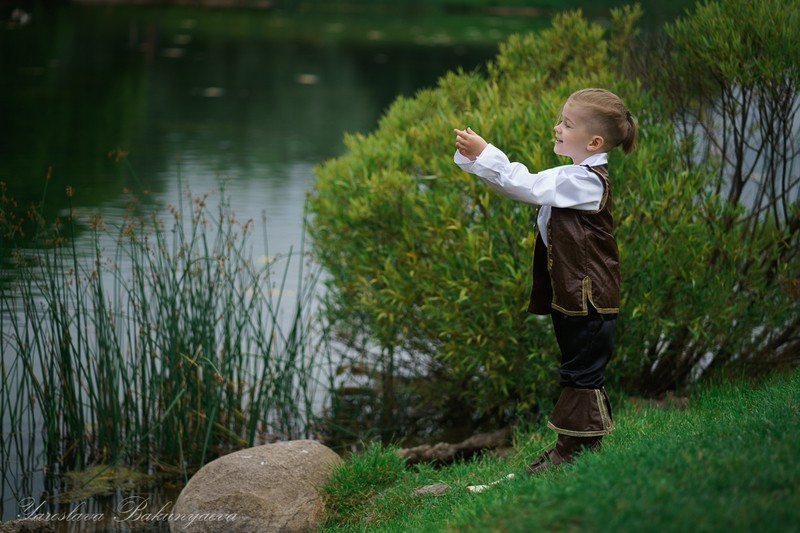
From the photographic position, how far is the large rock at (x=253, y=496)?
3875mm

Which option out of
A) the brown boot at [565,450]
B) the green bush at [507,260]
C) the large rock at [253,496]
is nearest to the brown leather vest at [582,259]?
the brown boot at [565,450]

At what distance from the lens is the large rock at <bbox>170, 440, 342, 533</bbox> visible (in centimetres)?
388

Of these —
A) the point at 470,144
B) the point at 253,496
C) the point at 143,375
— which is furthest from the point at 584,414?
the point at 143,375

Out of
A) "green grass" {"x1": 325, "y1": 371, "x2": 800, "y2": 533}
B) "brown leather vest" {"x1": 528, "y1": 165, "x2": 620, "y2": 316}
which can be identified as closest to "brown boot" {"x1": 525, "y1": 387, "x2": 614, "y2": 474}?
"green grass" {"x1": 325, "y1": 371, "x2": 800, "y2": 533}

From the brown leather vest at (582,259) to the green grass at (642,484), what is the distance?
0.48 meters

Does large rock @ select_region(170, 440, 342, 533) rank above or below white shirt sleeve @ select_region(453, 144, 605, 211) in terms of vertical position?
below

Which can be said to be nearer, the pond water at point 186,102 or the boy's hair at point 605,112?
the boy's hair at point 605,112

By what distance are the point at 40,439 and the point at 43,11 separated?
2138cm

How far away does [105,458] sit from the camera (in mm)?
4516

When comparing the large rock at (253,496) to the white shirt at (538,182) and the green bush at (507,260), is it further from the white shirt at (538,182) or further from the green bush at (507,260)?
the white shirt at (538,182)

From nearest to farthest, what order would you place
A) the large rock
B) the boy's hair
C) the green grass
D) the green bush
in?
the green grass, the boy's hair, the large rock, the green bush

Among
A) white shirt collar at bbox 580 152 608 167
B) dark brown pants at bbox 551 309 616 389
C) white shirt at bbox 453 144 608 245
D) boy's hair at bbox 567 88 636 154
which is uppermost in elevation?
boy's hair at bbox 567 88 636 154

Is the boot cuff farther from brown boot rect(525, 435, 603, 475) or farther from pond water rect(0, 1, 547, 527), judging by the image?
pond water rect(0, 1, 547, 527)

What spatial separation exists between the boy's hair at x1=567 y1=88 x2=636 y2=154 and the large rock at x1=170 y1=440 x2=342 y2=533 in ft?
5.78
